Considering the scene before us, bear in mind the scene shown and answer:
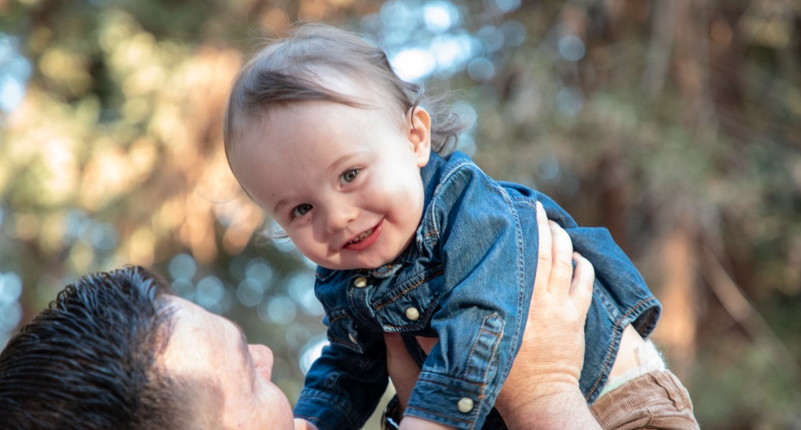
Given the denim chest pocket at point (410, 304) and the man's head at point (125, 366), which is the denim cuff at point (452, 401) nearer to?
the denim chest pocket at point (410, 304)

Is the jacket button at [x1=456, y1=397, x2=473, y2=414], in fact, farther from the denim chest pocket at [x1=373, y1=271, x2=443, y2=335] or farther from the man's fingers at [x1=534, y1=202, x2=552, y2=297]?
the man's fingers at [x1=534, y1=202, x2=552, y2=297]

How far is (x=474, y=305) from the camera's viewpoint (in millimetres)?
1630

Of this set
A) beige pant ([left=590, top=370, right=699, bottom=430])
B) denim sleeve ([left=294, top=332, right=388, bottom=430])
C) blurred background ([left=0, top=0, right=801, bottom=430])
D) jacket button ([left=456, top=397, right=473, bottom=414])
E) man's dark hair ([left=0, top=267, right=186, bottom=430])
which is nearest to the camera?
man's dark hair ([left=0, top=267, right=186, bottom=430])

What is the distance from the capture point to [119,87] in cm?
688

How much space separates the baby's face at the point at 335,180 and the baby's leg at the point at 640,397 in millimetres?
576

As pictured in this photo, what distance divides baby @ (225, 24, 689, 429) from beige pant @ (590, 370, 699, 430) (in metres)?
0.02

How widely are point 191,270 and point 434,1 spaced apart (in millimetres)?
3246

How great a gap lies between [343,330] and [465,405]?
504 mm

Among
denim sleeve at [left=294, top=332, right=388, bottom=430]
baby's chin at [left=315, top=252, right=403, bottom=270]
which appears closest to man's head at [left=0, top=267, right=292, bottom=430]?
baby's chin at [left=315, top=252, right=403, bottom=270]

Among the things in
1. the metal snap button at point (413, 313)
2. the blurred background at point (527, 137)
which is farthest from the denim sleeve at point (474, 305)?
the blurred background at point (527, 137)

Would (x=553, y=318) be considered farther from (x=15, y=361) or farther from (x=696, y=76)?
(x=696, y=76)

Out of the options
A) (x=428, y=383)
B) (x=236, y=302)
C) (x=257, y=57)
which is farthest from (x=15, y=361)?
(x=236, y=302)

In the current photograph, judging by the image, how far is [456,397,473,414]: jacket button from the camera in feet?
5.15

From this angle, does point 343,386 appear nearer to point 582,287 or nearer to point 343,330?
point 343,330
